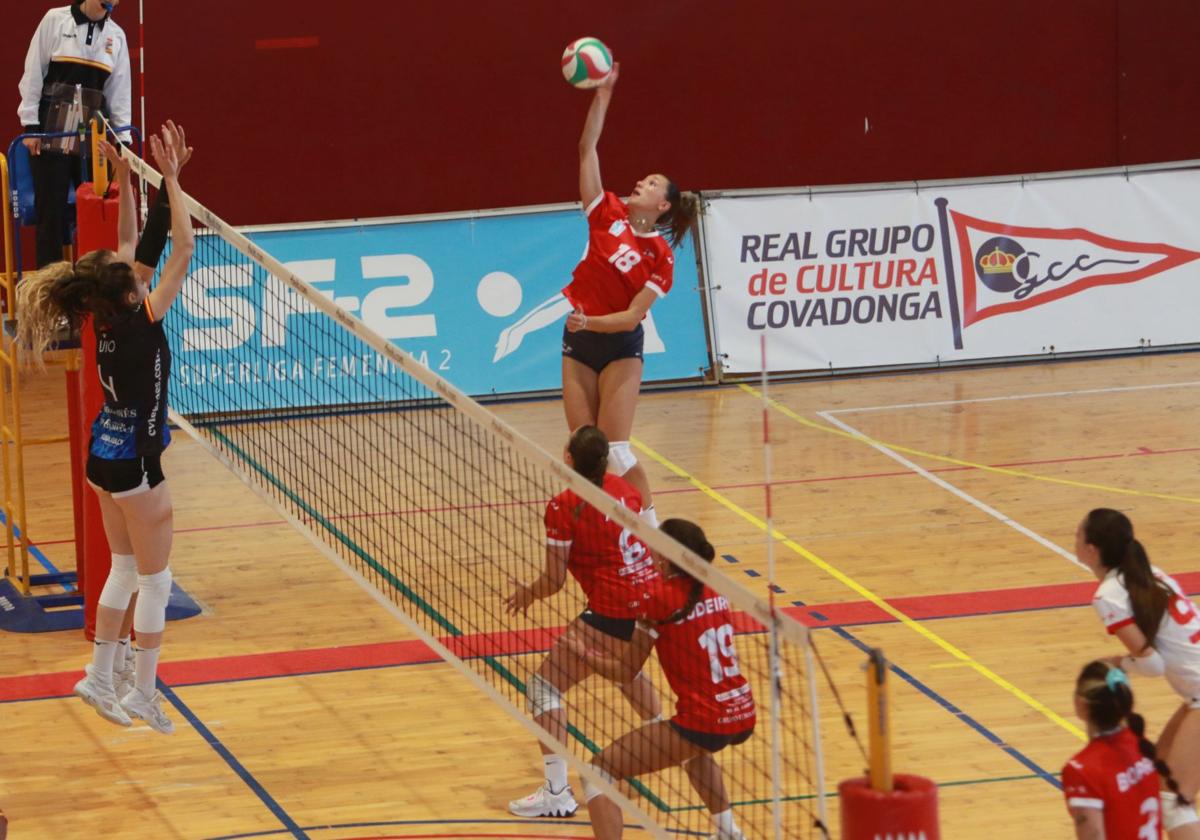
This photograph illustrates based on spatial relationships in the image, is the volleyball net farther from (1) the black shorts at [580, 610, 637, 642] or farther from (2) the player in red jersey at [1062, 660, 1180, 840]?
(2) the player in red jersey at [1062, 660, 1180, 840]

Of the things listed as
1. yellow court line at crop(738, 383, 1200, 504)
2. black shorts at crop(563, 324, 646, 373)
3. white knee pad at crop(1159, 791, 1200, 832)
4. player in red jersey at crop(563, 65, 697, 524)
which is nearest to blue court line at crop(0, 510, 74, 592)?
player in red jersey at crop(563, 65, 697, 524)

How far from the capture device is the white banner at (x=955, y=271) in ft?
57.7

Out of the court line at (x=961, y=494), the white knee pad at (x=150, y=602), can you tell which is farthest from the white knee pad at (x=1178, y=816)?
the white knee pad at (x=150, y=602)

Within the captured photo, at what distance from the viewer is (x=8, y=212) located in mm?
11180

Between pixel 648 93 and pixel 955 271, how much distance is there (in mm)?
4595

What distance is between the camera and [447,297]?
17031mm

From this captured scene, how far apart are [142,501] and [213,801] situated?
1537 mm

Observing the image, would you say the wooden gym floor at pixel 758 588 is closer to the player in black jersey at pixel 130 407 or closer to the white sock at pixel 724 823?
the player in black jersey at pixel 130 407

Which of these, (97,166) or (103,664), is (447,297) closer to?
(97,166)

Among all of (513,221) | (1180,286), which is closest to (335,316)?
(513,221)

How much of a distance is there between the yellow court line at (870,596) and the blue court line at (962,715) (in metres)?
0.40

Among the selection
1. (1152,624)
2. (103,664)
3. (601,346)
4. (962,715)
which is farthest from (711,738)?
(601,346)

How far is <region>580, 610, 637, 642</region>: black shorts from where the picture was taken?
7957 mm

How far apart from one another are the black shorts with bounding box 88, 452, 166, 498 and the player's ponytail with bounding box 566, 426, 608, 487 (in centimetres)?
208
